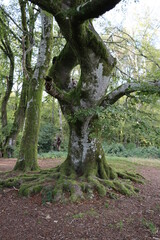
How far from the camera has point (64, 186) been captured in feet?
16.7

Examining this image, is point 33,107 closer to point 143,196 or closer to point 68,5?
point 68,5

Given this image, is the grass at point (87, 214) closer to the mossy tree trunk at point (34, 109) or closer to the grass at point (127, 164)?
the mossy tree trunk at point (34, 109)

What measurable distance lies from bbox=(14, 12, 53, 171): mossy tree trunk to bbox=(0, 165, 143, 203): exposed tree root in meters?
1.41

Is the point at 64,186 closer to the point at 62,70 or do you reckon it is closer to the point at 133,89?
the point at 133,89

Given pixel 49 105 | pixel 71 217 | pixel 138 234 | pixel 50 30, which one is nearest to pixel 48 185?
pixel 71 217

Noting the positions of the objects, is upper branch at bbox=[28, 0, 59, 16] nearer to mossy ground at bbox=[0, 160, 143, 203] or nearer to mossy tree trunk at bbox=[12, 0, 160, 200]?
mossy tree trunk at bbox=[12, 0, 160, 200]

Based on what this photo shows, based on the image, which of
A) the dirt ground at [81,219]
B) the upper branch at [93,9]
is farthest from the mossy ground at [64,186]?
the upper branch at [93,9]

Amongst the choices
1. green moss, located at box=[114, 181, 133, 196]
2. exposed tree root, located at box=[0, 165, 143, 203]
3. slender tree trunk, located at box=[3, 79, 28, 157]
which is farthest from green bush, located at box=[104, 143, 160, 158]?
green moss, located at box=[114, 181, 133, 196]

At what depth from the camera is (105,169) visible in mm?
6176

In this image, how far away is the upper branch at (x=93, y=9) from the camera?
2.92 meters

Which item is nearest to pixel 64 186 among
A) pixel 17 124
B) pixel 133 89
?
pixel 133 89

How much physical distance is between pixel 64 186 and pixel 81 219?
1.25 meters

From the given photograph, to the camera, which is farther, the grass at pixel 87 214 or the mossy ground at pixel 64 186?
the mossy ground at pixel 64 186

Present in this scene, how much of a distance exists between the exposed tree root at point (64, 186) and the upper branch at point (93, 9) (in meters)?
3.82
